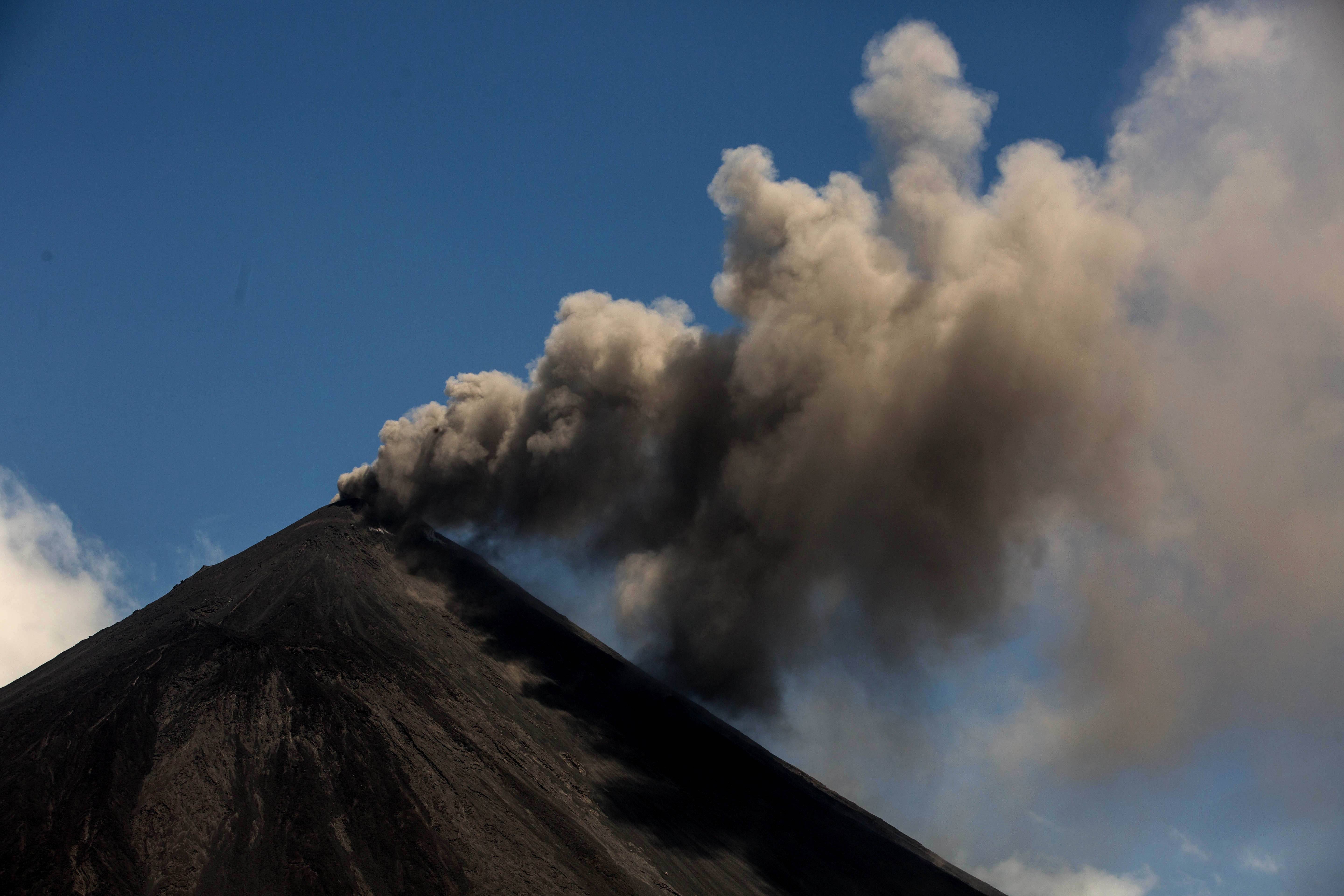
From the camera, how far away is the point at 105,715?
1767 inches

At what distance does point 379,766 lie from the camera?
44031 mm

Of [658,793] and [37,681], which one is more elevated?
[658,793]

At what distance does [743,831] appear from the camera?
169 feet

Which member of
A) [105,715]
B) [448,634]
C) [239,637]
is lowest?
[105,715]

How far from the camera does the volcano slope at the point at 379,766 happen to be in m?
38.0

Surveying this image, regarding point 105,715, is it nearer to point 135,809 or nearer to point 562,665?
point 135,809

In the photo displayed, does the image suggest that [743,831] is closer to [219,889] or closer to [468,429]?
[219,889]

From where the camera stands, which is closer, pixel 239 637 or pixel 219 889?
pixel 219 889

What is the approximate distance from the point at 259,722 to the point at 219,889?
35.9 feet

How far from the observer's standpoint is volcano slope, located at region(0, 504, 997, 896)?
125ft

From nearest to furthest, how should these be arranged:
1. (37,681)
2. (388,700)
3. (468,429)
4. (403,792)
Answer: (403,792) < (388,700) < (37,681) < (468,429)

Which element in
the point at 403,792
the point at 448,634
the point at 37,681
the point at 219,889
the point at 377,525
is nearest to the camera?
the point at 219,889

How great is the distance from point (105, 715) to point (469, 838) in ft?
61.2

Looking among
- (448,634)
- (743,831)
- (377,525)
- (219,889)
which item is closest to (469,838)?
(219,889)
